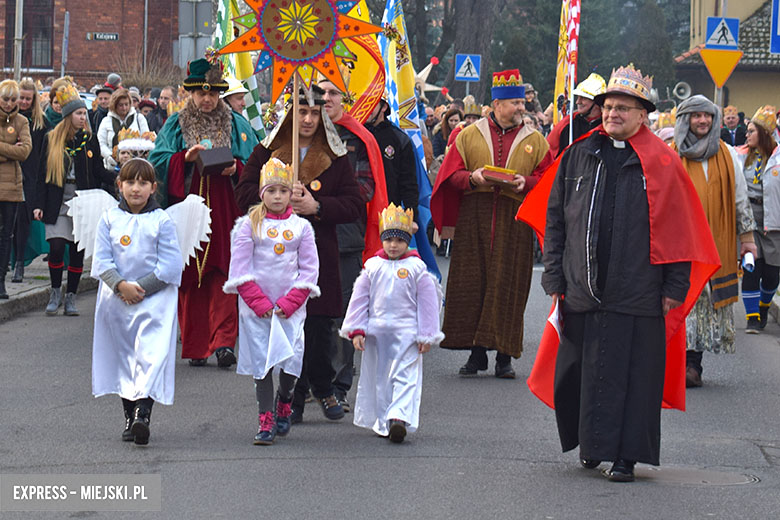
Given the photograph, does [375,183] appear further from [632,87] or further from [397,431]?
[632,87]

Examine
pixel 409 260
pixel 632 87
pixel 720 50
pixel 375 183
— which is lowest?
pixel 409 260

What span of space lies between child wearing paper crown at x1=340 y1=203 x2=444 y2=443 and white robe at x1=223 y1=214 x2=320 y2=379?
0.41m

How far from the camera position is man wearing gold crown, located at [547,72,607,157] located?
11906 millimetres

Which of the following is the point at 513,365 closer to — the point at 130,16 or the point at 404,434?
the point at 404,434

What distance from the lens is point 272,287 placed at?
8203 millimetres

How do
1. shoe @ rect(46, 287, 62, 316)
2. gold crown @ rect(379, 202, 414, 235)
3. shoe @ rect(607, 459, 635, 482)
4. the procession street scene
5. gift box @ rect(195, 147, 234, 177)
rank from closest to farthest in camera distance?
the procession street scene, shoe @ rect(607, 459, 635, 482), gold crown @ rect(379, 202, 414, 235), gift box @ rect(195, 147, 234, 177), shoe @ rect(46, 287, 62, 316)

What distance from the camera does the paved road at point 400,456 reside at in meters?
6.70

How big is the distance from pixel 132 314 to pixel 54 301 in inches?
245

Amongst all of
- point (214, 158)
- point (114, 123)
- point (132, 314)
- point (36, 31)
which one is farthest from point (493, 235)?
point (36, 31)

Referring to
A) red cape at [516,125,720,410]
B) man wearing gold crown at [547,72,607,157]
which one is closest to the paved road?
red cape at [516,125,720,410]

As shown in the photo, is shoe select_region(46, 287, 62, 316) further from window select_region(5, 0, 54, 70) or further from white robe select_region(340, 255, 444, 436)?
window select_region(5, 0, 54, 70)

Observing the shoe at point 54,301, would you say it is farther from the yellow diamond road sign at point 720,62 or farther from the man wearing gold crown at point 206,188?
the yellow diamond road sign at point 720,62

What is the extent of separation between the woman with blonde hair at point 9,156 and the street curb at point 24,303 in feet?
0.43

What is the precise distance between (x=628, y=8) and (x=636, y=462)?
211 feet
